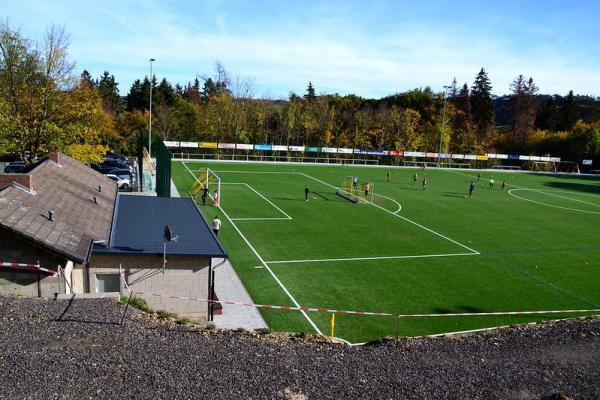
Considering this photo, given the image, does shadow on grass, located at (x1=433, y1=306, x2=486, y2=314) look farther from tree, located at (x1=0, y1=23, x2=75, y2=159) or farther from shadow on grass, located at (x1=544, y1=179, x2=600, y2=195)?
shadow on grass, located at (x1=544, y1=179, x2=600, y2=195)

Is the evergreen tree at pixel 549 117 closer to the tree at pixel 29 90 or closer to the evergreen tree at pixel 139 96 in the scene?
the evergreen tree at pixel 139 96

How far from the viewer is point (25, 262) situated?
12602 millimetres

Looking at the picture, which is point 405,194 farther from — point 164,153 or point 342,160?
point 342,160

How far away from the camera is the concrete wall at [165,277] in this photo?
15.3 meters

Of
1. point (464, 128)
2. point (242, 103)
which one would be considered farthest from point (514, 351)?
point (464, 128)

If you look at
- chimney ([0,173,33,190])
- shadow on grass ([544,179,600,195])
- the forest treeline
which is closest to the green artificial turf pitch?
shadow on grass ([544,179,600,195])

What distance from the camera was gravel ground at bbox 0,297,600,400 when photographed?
855cm

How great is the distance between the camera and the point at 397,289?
67.3 ft

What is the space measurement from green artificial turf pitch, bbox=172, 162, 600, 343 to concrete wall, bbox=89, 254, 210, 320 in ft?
8.95

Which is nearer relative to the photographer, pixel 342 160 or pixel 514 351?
pixel 514 351

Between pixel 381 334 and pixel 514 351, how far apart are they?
5199 millimetres

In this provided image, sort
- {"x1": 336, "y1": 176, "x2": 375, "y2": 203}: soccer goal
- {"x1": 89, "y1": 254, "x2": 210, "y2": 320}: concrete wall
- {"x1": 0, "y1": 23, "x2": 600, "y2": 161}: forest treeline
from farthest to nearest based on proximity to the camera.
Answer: {"x1": 0, "y1": 23, "x2": 600, "y2": 161}: forest treeline
{"x1": 336, "y1": 176, "x2": 375, "y2": 203}: soccer goal
{"x1": 89, "y1": 254, "x2": 210, "y2": 320}: concrete wall

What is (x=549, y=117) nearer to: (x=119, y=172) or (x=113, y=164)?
(x=113, y=164)

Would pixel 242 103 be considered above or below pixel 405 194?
above
